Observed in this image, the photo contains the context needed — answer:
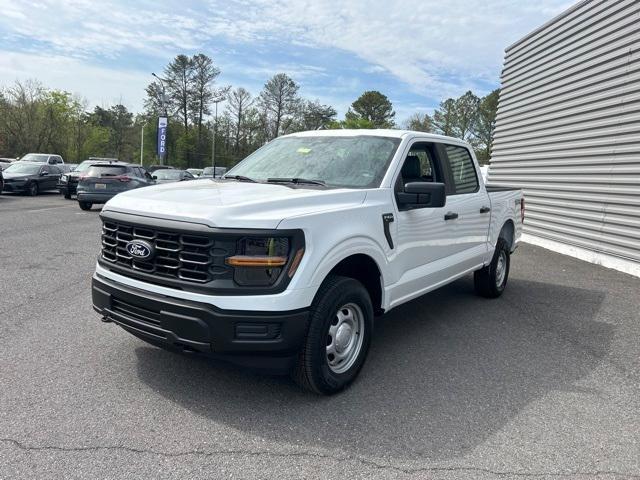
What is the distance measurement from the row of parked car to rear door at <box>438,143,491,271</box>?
16.6 feet

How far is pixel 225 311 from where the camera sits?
2.95 m

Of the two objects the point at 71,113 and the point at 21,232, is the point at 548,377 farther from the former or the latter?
the point at 71,113

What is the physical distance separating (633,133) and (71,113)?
187ft

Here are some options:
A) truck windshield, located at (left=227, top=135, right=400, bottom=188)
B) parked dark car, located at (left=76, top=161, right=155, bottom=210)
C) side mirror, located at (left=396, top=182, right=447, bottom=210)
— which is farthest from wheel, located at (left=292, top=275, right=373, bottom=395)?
parked dark car, located at (left=76, top=161, right=155, bottom=210)

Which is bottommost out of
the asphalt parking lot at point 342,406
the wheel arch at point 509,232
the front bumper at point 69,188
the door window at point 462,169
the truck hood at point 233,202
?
the asphalt parking lot at point 342,406

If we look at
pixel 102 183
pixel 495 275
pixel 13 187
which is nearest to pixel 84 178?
pixel 102 183

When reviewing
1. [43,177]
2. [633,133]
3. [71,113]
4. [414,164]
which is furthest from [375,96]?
[414,164]

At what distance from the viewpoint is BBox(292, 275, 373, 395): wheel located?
323 cm

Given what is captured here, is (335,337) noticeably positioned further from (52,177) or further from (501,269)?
(52,177)

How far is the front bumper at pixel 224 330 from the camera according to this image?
296 centimetres

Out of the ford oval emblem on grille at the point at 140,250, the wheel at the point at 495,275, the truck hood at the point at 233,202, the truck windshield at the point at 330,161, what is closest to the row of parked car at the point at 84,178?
the truck windshield at the point at 330,161

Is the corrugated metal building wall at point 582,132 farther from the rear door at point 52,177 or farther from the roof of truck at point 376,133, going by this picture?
the rear door at point 52,177

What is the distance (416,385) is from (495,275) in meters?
3.07

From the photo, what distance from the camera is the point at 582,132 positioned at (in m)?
10.5
